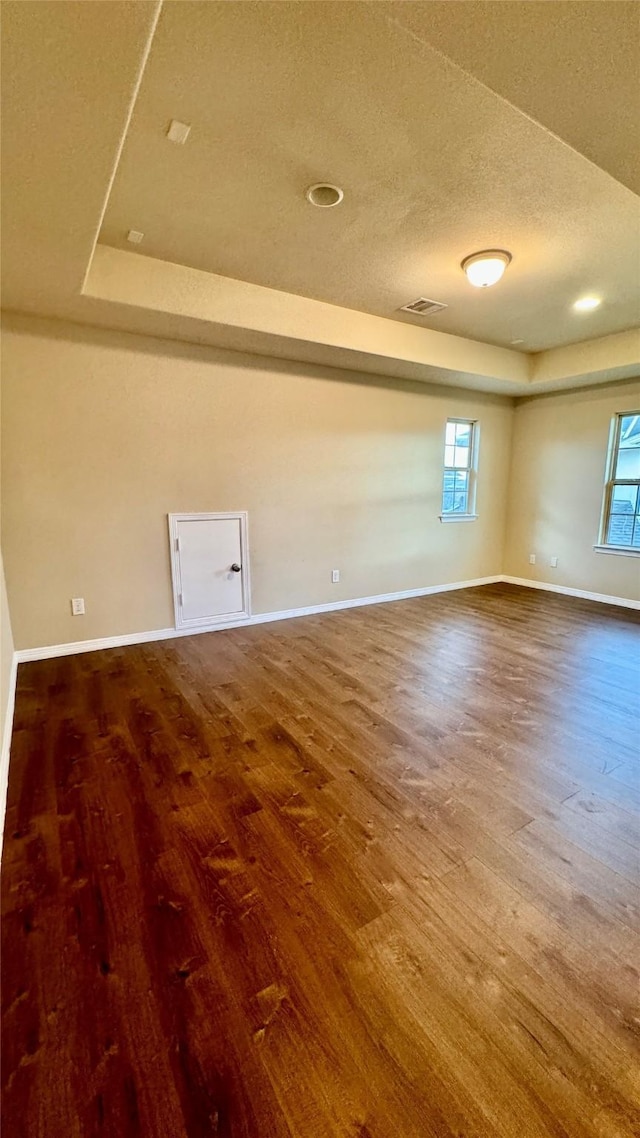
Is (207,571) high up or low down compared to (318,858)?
up

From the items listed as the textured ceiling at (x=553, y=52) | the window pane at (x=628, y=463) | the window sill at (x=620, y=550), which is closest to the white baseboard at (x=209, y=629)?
the window sill at (x=620, y=550)

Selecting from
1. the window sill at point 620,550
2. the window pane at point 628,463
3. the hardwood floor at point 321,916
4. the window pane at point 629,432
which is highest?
the window pane at point 629,432

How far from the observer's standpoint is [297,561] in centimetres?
446

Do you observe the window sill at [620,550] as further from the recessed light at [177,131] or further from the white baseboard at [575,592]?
the recessed light at [177,131]

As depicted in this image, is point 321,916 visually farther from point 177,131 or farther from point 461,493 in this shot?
point 461,493

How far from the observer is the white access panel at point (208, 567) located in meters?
3.82

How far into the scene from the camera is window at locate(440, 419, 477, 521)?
5.57 metres

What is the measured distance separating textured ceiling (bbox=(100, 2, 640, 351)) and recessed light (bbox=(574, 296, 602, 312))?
0.57 feet

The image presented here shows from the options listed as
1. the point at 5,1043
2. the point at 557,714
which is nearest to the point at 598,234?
the point at 557,714

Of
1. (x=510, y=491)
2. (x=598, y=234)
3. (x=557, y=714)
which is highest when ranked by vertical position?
(x=598, y=234)

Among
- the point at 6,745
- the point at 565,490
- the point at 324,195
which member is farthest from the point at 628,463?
the point at 6,745

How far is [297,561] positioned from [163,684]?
1889 mm

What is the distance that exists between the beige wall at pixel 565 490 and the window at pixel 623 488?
88 millimetres

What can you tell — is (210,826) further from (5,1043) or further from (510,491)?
(510,491)
